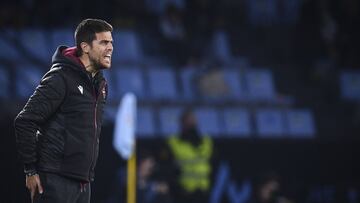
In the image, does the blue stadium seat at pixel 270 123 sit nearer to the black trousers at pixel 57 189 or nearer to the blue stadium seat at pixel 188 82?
the blue stadium seat at pixel 188 82

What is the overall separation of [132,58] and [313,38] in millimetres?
3301

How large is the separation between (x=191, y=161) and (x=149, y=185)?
1.24 metres

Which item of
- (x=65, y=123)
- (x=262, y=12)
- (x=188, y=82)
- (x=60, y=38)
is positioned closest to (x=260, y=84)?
(x=188, y=82)

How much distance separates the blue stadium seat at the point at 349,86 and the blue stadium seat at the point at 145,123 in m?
3.30

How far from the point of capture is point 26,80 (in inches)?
403

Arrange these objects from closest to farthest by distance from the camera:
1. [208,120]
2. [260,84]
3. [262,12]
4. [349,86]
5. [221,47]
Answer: [208,120]
[260,84]
[349,86]
[221,47]
[262,12]

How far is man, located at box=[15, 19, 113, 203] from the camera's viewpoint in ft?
13.1

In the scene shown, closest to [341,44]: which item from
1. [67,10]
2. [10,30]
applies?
[67,10]

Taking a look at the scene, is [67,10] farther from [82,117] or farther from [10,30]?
[82,117]

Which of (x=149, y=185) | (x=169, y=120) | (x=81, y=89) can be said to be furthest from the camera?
(x=169, y=120)

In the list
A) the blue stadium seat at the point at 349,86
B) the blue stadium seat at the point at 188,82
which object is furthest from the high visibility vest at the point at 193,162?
the blue stadium seat at the point at 349,86

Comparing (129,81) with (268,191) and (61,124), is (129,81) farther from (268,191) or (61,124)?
(61,124)

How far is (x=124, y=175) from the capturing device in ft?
30.0

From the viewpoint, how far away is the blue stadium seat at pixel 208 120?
35.2 feet
